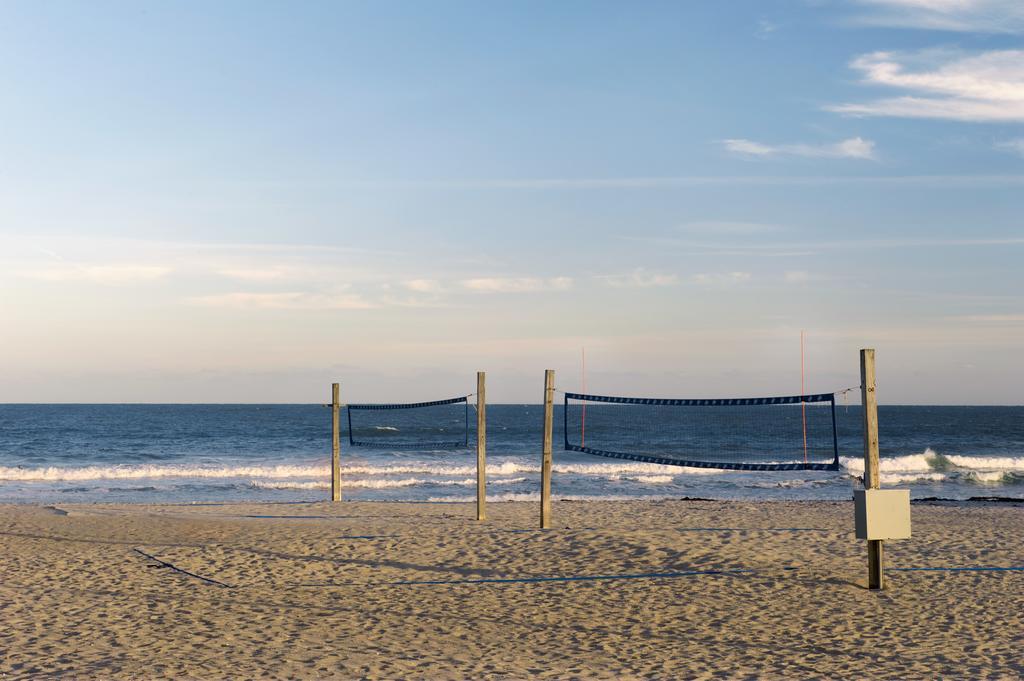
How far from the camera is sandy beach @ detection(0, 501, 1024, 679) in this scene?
23.4 feet

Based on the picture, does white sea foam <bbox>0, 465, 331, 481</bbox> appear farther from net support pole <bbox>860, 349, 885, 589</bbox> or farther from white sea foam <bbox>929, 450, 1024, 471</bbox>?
white sea foam <bbox>929, 450, 1024, 471</bbox>

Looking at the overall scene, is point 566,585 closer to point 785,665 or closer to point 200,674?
point 785,665

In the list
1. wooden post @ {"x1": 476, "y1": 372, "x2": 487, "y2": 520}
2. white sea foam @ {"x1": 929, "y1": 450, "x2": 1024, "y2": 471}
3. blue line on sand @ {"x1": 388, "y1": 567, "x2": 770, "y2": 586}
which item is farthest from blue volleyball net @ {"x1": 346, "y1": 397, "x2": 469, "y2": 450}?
white sea foam @ {"x1": 929, "y1": 450, "x2": 1024, "y2": 471}

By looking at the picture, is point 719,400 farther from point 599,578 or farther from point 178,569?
point 178,569

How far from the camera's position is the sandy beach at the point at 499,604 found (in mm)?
7129

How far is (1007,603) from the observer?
28.4 feet

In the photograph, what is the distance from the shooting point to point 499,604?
8969mm

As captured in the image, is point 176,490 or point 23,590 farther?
point 176,490

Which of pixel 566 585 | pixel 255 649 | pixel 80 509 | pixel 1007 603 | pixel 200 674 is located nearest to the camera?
pixel 200 674

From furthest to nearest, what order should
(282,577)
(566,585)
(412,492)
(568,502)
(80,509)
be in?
(412,492)
(568,502)
(80,509)
(282,577)
(566,585)

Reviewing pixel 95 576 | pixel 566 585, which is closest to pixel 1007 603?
pixel 566 585

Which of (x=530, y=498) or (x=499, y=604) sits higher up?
(x=499, y=604)

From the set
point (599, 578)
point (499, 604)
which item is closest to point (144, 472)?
point (599, 578)

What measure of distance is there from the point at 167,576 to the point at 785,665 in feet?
21.1
